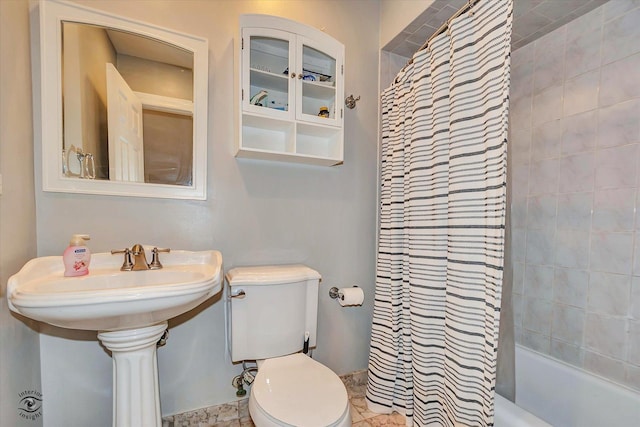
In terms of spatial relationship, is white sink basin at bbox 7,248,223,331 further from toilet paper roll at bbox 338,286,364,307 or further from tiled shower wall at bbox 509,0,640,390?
tiled shower wall at bbox 509,0,640,390

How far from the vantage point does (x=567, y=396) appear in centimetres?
132

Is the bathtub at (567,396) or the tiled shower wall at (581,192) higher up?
the tiled shower wall at (581,192)

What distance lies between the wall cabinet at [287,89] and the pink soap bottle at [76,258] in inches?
28.8

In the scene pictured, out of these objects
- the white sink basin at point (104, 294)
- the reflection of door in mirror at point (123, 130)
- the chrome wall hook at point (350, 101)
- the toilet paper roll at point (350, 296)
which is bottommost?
the toilet paper roll at point (350, 296)

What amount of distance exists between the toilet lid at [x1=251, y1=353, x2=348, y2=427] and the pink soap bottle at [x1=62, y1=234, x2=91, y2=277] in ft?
2.60

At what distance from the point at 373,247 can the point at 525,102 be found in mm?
1251

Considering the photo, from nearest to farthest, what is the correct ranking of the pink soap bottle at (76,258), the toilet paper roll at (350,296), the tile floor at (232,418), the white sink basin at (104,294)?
the white sink basin at (104,294) → the pink soap bottle at (76,258) → the tile floor at (232,418) → the toilet paper roll at (350,296)

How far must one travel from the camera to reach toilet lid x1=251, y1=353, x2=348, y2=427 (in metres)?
0.93

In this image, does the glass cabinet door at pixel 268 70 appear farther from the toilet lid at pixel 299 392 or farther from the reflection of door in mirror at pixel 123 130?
the toilet lid at pixel 299 392

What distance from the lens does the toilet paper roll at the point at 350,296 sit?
5.12 ft

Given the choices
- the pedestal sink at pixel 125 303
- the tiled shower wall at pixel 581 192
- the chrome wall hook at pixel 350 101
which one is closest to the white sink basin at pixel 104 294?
the pedestal sink at pixel 125 303

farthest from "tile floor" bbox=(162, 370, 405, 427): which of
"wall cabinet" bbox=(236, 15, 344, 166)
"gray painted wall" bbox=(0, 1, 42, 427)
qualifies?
"wall cabinet" bbox=(236, 15, 344, 166)

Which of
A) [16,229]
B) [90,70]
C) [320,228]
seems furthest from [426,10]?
[16,229]

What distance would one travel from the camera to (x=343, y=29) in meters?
1.67
